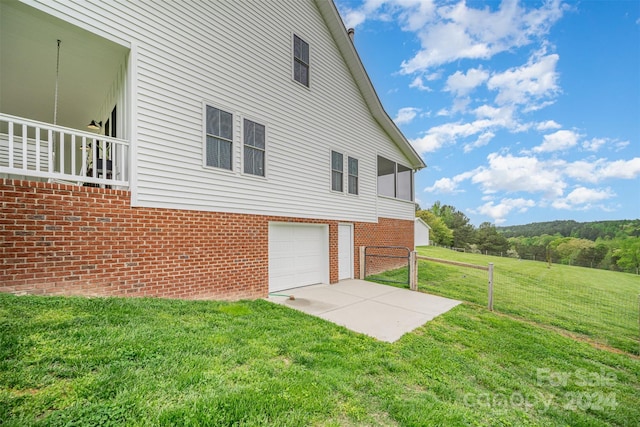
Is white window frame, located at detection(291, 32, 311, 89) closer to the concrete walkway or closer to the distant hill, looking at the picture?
the concrete walkway

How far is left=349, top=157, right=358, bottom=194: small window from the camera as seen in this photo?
968cm

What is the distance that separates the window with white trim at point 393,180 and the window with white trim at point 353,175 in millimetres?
1697

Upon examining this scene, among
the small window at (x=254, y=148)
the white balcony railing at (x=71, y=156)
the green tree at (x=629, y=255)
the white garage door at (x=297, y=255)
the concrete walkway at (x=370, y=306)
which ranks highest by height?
the small window at (x=254, y=148)

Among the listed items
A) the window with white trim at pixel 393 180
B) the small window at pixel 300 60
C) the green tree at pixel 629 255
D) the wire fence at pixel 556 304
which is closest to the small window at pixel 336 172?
the small window at pixel 300 60

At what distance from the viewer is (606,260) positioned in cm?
3884

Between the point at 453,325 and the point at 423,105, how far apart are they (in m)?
30.0

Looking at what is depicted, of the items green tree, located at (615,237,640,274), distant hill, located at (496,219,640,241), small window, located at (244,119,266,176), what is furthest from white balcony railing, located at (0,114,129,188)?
distant hill, located at (496,219,640,241)

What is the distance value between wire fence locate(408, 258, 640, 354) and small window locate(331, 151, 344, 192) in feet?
12.6

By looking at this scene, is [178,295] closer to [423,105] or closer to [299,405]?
[299,405]

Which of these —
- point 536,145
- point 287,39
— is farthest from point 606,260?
point 287,39

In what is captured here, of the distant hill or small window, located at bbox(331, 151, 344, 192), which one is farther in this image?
the distant hill

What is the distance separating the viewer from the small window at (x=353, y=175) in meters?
9.68

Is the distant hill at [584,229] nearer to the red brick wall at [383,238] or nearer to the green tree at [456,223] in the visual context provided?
the green tree at [456,223]

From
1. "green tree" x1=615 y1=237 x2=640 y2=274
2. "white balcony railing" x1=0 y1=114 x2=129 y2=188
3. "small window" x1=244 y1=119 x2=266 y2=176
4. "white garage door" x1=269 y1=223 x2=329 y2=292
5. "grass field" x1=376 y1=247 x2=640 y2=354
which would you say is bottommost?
"green tree" x1=615 y1=237 x2=640 y2=274
